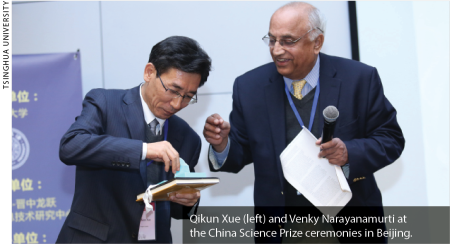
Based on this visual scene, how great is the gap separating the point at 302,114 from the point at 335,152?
338 mm

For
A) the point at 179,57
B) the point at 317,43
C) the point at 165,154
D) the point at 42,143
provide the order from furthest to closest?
the point at 42,143
the point at 317,43
the point at 179,57
the point at 165,154

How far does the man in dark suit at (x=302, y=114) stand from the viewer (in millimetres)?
1969

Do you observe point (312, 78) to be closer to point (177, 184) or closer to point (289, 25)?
point (289, 25)

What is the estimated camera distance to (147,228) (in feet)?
6.09

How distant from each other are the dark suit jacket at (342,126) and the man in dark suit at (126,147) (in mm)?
361

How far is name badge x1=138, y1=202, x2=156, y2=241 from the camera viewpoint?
1.85 meters

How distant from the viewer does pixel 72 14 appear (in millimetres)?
3326

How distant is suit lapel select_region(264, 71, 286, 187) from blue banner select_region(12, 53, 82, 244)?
183cm

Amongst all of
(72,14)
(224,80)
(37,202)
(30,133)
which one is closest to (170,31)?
(224,80)

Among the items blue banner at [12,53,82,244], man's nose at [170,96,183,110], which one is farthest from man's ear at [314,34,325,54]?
blue banner at [12,53,82,244]

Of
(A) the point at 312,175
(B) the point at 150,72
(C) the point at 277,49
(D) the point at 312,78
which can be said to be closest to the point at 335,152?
(A) the point at 312,175

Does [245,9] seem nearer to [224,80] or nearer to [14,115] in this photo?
[224,80]

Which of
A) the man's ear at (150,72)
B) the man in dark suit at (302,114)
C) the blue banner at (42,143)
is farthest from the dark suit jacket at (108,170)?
the blue banner at (42,143)

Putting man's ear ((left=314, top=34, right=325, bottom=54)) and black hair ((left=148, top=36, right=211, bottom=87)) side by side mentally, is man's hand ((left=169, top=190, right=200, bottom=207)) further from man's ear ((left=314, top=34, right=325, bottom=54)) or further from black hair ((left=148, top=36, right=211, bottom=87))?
man's ear ((left=314, top=34, right=325, bottom=54))
